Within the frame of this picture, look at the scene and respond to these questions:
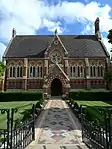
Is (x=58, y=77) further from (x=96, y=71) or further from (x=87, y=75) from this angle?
(x=96, y=71)

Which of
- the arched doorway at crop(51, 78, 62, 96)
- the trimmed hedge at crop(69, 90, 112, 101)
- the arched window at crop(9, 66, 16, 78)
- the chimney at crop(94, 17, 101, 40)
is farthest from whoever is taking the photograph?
the chimney at crop(94, 17, 101, 40)

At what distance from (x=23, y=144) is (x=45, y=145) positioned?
1174mm

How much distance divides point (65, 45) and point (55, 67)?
8.12 meters

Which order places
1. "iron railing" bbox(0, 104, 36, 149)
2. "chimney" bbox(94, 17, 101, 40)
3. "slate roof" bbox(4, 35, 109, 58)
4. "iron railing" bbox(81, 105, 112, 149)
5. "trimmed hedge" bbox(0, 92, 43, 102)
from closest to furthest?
1. "iron railing" bbox(81, 105, 112, 149)
2. "iron railing" bbox(0, 104, 36, 149)
3. "trimmed hedge" bbox(0, 92, 43, 102)
4. "slate roof" bbox(4, 35, 109, 58)
5. "chimney" bbox(94, 17, 101, 40)

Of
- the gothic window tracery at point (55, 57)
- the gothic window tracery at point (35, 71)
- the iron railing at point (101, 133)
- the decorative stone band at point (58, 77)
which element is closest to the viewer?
the iron railing at point (101, 133)

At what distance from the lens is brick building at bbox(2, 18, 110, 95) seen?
43.7 metres

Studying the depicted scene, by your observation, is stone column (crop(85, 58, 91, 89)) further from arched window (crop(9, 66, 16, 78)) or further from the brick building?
arched window (crop(9, 66, 16, 78))

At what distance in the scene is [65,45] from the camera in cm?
4844

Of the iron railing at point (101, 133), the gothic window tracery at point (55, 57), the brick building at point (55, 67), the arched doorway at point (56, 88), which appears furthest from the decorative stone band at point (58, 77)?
the iron railing at point (101, 133)

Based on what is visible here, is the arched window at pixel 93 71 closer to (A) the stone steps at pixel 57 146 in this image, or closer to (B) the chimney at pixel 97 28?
(B) the chimney at pixel 97 28

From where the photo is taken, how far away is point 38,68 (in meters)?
45.4

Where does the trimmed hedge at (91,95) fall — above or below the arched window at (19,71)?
below

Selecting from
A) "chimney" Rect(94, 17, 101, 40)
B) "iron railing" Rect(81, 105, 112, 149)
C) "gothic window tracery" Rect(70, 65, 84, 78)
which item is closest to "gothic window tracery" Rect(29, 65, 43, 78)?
"gothic window tracery" Rect(70, 65, 84, 78)

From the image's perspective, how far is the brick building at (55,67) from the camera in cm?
4369
